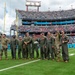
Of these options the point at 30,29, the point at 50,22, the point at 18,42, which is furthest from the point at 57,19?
the point at 18,42

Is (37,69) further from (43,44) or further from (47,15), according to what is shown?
(47,15)

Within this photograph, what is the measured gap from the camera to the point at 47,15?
3191 inches

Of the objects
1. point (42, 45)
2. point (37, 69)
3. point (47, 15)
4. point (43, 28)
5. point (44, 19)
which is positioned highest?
point (47, 15)

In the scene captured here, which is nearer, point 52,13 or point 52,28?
point 52,28

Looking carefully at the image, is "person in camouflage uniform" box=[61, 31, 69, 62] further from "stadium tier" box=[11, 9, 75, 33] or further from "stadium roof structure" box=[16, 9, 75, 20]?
"stadium roof structure" box=[16, 9, 75, 20]

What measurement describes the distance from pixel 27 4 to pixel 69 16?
16.1 meters

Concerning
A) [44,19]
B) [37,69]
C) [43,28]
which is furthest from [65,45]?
[44,19]

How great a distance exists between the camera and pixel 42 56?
16.3 meters

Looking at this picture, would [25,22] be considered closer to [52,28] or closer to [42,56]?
[52,28]

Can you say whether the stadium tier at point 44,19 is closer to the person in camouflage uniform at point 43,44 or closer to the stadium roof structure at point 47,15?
the stadium roof structure at point 47,15

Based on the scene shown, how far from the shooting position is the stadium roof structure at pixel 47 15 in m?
78.4

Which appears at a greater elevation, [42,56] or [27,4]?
[27,4]

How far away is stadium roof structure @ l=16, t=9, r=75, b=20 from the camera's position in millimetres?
78375

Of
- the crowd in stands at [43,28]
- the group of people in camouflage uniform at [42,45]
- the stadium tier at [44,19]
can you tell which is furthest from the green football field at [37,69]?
the stadium tier at [44,19]
